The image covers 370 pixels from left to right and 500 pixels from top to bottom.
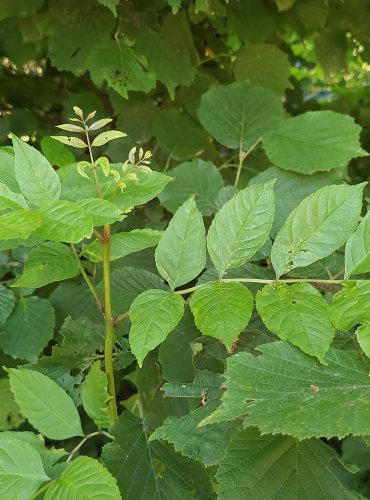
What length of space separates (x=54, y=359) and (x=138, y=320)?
278 mm

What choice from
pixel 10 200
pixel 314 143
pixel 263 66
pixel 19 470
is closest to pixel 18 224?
pixel 10 200

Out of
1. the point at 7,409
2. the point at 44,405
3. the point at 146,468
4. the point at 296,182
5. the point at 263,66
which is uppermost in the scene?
the point at 263,66

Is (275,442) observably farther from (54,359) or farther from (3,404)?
(3,404)

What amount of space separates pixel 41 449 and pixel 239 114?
0.80 metres

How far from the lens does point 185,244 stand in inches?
25.8

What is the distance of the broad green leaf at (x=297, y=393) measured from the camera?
51 centimetres

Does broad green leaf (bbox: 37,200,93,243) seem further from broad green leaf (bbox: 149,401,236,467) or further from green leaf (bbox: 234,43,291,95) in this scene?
green leaf (bbox: 234,43,291,95)

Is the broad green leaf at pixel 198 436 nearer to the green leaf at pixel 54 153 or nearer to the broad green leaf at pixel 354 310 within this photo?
the broad green leaf at pixel 354 310

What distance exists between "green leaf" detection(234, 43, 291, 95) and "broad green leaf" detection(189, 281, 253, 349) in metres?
1.02

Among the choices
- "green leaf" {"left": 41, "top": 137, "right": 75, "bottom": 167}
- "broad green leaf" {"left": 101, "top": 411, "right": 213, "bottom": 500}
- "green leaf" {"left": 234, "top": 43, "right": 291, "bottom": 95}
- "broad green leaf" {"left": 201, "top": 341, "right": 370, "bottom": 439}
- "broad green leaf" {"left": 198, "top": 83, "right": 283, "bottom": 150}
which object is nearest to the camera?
"broad green leaf" {"left": 201, "top": 341, "right": 370, "bottom": 439}

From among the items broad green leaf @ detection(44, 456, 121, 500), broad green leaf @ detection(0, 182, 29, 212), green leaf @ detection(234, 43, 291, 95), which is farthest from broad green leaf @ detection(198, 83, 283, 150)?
broad green leaf @ detection(44, 456, 121, 500)

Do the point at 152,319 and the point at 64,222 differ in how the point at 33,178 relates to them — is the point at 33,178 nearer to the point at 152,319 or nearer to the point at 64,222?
the point at 64,222

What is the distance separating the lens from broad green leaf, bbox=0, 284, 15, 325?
1.01 metres

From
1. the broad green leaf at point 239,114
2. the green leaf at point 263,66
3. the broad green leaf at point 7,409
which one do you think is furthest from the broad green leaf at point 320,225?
the green leaf at point 263,66
